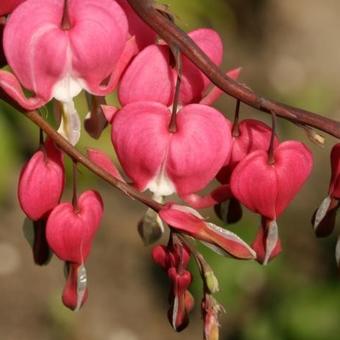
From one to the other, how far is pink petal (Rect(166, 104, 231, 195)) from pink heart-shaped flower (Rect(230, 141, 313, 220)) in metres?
0.03

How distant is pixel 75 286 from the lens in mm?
1173

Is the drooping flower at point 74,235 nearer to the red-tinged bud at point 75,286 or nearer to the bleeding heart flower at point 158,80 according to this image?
the red-tinged bud at point 75,286

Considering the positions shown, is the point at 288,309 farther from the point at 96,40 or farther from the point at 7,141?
the point at 96,40

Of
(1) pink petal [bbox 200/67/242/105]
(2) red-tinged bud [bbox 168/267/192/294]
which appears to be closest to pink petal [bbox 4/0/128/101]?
(1) pink petal [bbox 200/67/242/105]

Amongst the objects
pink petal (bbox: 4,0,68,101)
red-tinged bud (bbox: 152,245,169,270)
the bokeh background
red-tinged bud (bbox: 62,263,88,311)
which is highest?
pink petal (bbox: 4,0,68,101)

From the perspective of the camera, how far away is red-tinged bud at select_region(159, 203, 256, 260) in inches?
41.9

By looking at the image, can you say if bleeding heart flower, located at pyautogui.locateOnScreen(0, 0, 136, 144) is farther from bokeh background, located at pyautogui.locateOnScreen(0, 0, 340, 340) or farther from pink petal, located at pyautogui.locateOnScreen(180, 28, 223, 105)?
bokeh background, located at pyautogui.locateOnScreen(0, 0, 340, 340)

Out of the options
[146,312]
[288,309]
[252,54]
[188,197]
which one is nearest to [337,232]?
[288,309]

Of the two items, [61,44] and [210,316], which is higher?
[61,44]

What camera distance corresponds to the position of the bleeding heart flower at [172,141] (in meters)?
1.11

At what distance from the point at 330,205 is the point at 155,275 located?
2.20 meters

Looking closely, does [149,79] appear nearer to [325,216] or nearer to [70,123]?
[70,123]

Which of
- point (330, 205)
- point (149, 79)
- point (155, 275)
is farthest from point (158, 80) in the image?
point (155, 275)

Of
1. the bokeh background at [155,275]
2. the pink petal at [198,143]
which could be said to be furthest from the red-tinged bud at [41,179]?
the bokeh background at [155,275]
